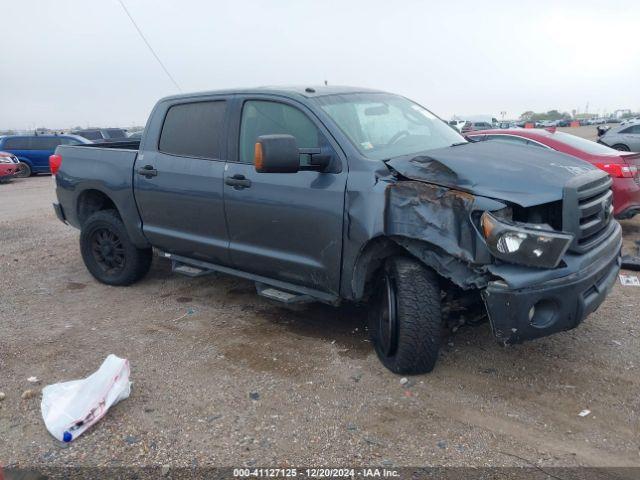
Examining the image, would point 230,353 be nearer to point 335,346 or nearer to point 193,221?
point 335,346

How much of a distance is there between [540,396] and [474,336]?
0.90m

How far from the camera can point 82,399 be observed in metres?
3.20

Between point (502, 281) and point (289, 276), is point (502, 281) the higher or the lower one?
the higher one

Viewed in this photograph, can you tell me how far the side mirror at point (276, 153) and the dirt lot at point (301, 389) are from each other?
1385 mm

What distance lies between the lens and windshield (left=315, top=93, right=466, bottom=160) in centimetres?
390

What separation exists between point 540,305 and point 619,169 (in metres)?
4.61

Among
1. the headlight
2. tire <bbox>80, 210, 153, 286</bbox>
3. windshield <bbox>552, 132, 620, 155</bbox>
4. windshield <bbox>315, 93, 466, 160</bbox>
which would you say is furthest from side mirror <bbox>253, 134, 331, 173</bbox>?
windshield <bbox>552, 132, 620, 155</bbox>

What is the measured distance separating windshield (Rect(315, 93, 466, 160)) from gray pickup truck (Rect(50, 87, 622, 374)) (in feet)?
0.05

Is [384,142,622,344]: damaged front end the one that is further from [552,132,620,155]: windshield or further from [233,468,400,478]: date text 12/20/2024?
[552,132,620,155]: windshield

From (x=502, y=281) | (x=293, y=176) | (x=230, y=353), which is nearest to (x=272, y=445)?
(x=230, y=353)

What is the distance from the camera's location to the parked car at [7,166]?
16.9 m

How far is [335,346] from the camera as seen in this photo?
415cm

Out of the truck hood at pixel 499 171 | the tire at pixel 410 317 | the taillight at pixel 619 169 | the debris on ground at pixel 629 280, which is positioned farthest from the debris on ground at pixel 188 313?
the taillight at pixel 619 169

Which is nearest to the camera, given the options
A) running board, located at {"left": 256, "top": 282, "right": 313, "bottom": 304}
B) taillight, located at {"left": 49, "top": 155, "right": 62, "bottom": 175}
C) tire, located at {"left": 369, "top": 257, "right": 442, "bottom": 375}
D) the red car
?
tire, located at {"left": 369, "top": 257, "right": 442, "bottom": 375}
